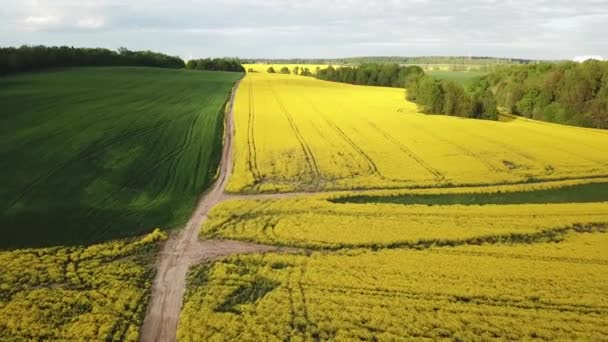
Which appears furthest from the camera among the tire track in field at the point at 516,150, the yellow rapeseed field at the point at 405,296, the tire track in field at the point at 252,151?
the tire track in field at the point at 516,150

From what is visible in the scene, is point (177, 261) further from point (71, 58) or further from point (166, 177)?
point (71, 58)

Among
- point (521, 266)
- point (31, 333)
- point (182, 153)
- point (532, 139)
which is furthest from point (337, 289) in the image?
point (532, 139)

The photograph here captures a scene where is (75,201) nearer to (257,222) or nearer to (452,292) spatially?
(257,222)

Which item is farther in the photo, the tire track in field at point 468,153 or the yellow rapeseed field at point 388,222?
the tire track in field at point 468,153

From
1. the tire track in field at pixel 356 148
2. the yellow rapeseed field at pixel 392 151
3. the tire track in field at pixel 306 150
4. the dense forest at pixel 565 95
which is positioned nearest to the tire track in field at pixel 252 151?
the yellow rapeseed field at pixel 392 151

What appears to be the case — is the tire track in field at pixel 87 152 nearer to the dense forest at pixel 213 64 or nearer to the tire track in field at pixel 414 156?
the tire track in field at pixel 414 156
